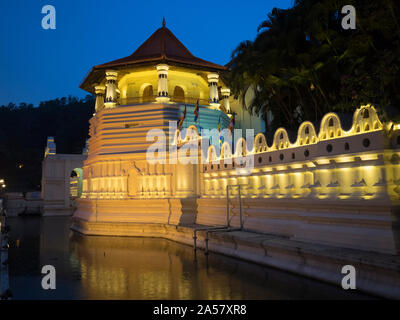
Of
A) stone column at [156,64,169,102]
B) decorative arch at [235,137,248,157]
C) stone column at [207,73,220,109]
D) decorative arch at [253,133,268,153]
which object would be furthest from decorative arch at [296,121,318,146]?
stone column at [207,73,220,109]

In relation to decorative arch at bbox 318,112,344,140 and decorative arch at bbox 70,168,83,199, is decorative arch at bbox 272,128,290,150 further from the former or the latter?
decorative arch at bbox 70,168,83,199

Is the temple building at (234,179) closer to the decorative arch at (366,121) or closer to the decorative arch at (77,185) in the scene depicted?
the decorative arch at (366,121)

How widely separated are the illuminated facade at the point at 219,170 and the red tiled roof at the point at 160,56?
0.09 meters

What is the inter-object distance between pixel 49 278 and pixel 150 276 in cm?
279

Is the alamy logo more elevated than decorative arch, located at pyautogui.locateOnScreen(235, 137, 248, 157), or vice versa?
decorative arch, located at pyautogui.locateOnScreen(235, 137, 248, 157)

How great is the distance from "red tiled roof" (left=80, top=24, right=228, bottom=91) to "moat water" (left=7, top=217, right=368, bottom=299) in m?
12.0

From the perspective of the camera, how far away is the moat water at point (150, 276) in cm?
838

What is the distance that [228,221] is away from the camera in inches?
588

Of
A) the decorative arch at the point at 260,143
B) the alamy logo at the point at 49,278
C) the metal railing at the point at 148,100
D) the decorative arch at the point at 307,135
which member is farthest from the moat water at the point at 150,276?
the metal railing at the point at 148,100

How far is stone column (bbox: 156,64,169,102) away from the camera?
878 inches

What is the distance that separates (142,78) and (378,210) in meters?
19.2

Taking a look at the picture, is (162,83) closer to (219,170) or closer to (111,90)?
(111,90)

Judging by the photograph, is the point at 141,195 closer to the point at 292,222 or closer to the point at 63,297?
the point at 292,222
